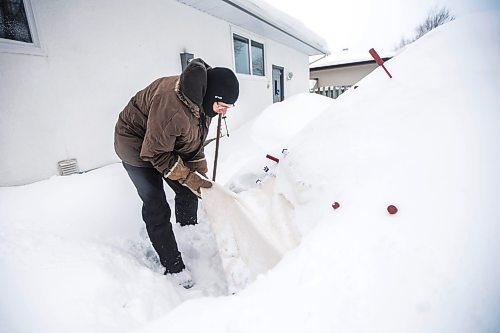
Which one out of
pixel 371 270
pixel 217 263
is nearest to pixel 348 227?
pixel 371 270

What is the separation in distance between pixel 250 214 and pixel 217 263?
22.9 inches

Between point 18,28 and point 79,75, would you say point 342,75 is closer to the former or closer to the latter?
point 79,75

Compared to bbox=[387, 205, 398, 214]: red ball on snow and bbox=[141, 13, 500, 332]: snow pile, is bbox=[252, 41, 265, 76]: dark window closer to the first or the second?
bbox=[141, 13, 500, 332]: snow pile

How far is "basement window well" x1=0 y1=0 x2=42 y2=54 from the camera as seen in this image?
2.13 m

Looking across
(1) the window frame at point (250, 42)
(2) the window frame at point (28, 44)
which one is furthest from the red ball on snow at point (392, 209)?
(1) the window frame at point (250, 42)

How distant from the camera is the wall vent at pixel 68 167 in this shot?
2467 mm

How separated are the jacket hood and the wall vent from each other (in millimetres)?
1833

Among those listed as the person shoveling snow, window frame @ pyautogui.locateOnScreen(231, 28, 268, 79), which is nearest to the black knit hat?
the person shoveling snow

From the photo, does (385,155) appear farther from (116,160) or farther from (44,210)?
(116,160)

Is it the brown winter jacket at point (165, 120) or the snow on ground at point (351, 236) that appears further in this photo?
the brown winter jacket at point (165, 120)

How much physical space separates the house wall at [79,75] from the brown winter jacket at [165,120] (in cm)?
120

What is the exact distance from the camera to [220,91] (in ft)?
4.94

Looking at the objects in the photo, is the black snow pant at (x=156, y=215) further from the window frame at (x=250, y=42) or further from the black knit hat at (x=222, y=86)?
the window frame at (x=250, y=42)

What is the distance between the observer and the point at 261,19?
4.69m
